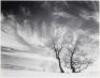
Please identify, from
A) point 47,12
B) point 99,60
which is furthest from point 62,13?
point 99,60

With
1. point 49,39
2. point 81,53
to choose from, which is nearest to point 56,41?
point 49,39

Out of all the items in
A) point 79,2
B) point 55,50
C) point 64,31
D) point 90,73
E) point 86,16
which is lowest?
point 90,73

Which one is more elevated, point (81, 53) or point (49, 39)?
point (49, 39)

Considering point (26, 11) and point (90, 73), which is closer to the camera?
point (90, 73)

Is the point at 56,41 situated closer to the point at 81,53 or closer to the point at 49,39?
the point at 49,39

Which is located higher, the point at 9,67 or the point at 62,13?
the point at 62,13

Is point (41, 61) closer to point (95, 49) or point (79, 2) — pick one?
point (95, 49)
